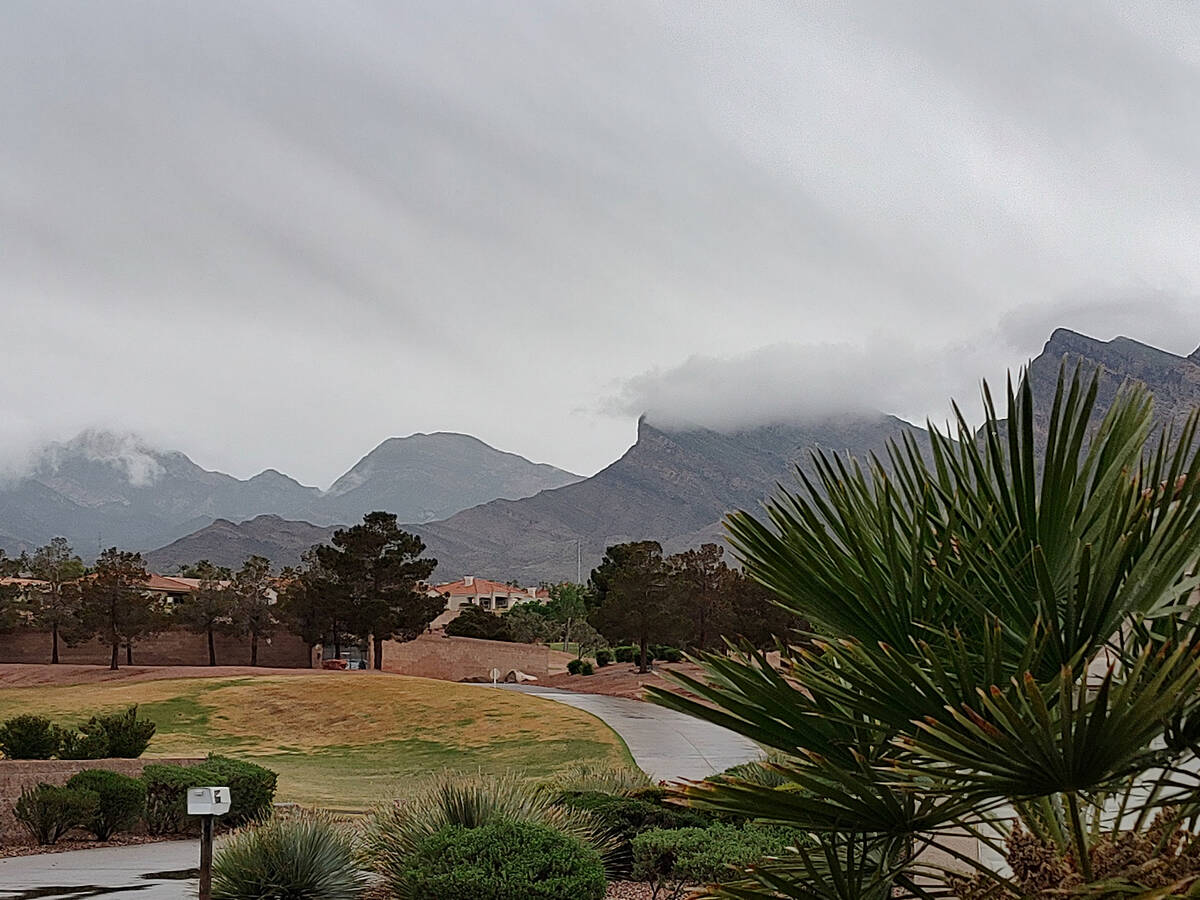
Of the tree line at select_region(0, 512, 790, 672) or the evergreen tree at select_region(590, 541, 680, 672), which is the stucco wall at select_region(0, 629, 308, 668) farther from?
the evergreen tree at select_region(590, 541, 680, 672)

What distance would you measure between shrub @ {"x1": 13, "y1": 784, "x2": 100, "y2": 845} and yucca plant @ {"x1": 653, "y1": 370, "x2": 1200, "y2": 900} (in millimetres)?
14330

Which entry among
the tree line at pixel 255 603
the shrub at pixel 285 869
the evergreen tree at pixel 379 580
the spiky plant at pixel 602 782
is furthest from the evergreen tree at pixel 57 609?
the shrub at pixel 285 869

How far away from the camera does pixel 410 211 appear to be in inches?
883

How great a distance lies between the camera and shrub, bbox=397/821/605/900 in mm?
8930

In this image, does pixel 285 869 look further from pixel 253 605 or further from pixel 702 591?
pixel 253 605

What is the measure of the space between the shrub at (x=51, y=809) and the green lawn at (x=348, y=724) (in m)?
12.4

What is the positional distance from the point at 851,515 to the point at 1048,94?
9804 millimetres

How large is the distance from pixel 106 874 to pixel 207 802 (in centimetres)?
639

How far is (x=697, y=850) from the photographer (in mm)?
10648

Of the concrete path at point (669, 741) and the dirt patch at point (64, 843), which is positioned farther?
the concrete path at point (669, 741)

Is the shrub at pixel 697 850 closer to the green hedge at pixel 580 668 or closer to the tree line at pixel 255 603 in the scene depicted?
the tree line at pixel 255 603

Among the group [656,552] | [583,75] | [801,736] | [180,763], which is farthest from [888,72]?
[656,552]

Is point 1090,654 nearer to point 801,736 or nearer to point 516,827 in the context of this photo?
point 801,736

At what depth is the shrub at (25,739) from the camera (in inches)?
702
